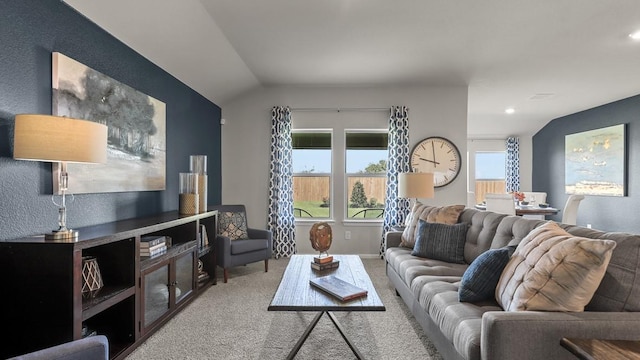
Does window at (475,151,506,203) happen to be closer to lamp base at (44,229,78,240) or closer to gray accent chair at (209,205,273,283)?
gray accent chair at (209,205,273,283)

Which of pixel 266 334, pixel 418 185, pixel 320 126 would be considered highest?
pixel 320 126

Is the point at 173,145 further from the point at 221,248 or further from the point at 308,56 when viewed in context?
the point at 308,56

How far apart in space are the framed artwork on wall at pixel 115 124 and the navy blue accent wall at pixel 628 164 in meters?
7.19

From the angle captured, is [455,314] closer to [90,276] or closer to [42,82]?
[90,276]

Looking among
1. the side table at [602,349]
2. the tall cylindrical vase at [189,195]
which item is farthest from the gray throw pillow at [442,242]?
the tall cylindrical vase at [189,195]

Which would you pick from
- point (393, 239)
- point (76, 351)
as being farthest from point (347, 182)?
point (76, 351)

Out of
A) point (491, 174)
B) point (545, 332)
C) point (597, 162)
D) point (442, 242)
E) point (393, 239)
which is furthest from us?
point (491, 174)

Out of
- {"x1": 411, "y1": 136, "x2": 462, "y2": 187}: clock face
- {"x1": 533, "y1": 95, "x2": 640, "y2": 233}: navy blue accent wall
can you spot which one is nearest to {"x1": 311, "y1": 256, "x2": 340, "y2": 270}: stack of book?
{"x1": 411, "y1": 136, "x2": 462, "y2": 187}: clock face

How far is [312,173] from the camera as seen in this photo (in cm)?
507

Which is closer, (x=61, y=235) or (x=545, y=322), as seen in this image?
(x=545, y=322)

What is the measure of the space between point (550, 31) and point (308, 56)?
2487 millimetres

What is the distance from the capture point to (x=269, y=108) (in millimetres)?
4953

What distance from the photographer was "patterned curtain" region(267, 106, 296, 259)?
15.8 ft

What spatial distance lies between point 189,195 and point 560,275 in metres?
3.06
